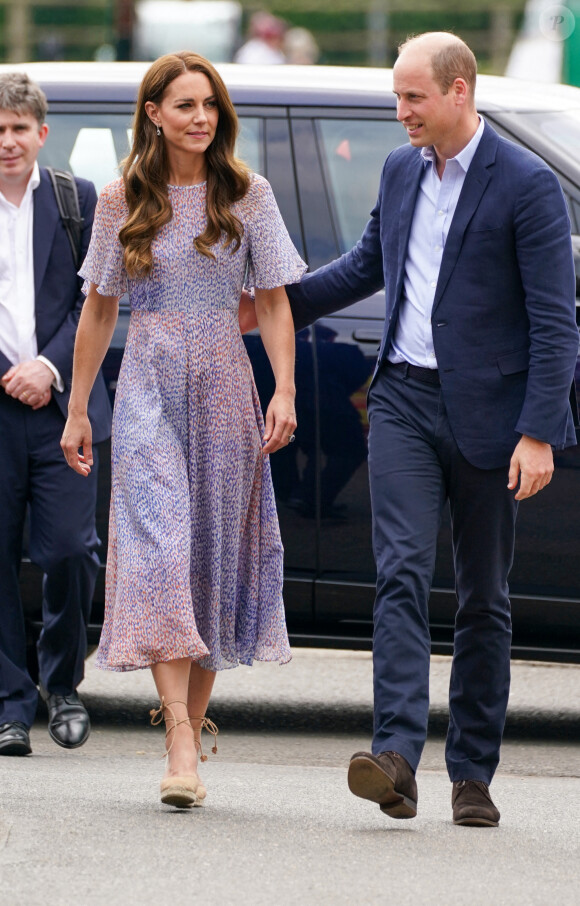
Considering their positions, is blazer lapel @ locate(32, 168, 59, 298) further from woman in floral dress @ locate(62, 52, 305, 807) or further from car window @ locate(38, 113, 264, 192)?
woman in floral dress @ locate(62, 52, 305, 807)

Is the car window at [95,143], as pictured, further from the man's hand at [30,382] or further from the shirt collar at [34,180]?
the man's hand at [30,382]

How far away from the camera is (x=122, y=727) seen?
237 inches

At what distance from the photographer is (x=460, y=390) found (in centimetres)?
426

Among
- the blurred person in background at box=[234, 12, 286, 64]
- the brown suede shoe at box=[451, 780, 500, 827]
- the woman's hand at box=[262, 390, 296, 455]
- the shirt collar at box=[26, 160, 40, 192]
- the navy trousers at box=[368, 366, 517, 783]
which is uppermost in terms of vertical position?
the shirt collar at box=[26, 160, 40, 192]

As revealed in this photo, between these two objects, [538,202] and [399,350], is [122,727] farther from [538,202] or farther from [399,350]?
[538,202]

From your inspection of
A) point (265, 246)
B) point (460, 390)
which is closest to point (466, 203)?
point (460, 390)

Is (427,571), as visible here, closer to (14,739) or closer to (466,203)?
(466,203)

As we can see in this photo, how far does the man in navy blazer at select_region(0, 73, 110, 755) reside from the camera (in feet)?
17.3

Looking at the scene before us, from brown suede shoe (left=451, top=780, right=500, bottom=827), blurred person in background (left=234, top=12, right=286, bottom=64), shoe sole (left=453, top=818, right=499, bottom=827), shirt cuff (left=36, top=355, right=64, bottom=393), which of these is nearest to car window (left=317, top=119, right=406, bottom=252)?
shirt cuff (left=36, top=355, right=64, bottom=393)

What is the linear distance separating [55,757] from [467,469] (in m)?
1.74

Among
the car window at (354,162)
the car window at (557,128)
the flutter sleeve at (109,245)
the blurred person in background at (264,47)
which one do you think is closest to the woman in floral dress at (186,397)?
the flutter sleeve at (109,245)

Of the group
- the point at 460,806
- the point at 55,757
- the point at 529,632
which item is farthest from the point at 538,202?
the point at 55,757

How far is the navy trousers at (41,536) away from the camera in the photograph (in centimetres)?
527

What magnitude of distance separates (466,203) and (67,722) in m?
2.11
